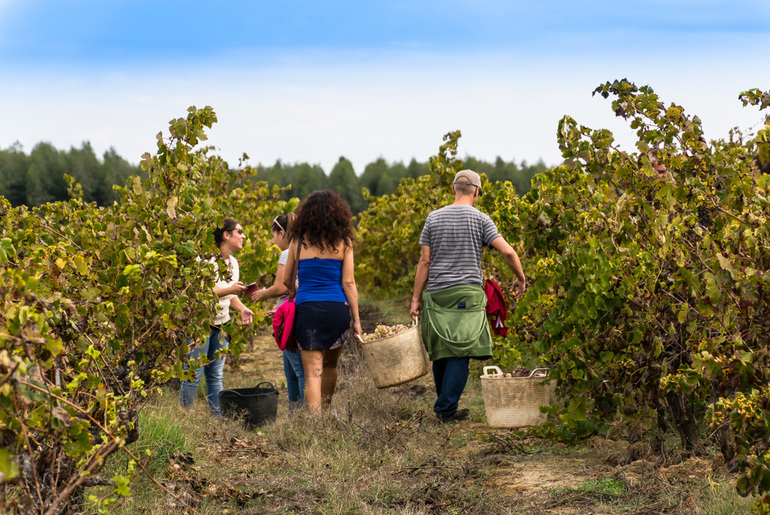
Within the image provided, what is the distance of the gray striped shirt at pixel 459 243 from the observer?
547cm

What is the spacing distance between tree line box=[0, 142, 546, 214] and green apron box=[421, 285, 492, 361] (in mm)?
32266

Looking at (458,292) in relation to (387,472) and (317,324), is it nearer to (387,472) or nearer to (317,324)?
(317,324)

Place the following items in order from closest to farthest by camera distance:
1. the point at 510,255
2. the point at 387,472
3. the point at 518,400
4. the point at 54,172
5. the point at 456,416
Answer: the point at 387,472 → the point at 518,400 → the point at 510,255 → the point at 456,416 → the point at 54,172

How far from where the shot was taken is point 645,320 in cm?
396

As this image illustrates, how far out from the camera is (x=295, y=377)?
592 cm

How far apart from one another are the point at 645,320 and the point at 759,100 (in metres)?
1.20

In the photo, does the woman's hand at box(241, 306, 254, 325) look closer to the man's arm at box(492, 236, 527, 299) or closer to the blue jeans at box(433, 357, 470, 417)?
the blue jeans at box(433, 357, 470, 417)

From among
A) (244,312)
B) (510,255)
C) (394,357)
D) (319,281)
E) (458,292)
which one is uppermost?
(510,255)

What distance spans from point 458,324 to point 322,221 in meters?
1.20

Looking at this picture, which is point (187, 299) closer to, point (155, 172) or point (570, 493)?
point (155, 172)

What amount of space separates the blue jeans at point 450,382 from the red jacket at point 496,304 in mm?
464

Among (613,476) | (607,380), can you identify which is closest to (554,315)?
(607,380)

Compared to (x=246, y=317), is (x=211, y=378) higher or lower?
lower

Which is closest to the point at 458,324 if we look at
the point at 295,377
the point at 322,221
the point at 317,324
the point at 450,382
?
the point at 450,382
